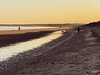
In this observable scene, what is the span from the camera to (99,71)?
11.1m

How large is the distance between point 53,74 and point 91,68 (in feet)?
7.72

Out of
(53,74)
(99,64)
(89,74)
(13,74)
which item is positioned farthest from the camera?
(99,64)

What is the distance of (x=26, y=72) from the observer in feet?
40.6

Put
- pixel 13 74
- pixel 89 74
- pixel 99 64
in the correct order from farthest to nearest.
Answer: pixel 99 64
pixel 13 74
pixel 89 74

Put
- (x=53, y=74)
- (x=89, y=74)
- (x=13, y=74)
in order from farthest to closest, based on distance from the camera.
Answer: (x=13, y=74), (x=53, y=74), (x=89, y=74)

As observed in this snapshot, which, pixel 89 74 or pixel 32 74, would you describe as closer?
pixel 89 74

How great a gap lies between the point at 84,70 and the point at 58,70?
156 centimetres

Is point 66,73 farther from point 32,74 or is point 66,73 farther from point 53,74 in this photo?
point 32,74

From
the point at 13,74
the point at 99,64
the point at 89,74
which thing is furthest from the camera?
the point at 99,64

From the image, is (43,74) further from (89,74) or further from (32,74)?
(89,74)

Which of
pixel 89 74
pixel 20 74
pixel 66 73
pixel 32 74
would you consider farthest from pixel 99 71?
pixel 20 74

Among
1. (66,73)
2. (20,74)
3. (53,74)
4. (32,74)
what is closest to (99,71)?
(66,73)

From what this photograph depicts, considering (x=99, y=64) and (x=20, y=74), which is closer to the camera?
(x=20, y=74)

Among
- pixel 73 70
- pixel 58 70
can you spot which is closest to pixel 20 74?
pixel 58 70
